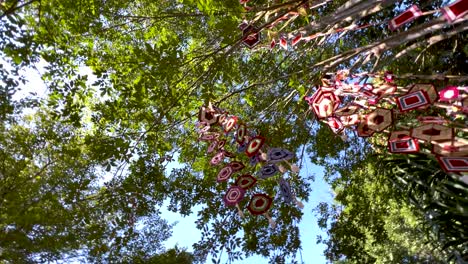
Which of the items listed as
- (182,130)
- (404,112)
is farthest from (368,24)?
(182,130)

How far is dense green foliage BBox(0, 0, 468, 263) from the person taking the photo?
4867 mm

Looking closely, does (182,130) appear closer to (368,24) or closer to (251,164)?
(251,164)

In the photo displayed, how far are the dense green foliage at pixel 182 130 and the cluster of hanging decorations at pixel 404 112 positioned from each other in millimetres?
596

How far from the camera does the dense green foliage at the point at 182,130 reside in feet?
16.0

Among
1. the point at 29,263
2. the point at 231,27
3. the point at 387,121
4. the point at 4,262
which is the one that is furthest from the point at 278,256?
the point at 4,262

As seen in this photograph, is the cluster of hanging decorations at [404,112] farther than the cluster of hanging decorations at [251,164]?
No

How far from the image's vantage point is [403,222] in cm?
1552

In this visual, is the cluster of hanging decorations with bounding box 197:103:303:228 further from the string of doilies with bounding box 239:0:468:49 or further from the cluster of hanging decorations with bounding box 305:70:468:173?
the string of doilies with bounding box 239:0:468:49

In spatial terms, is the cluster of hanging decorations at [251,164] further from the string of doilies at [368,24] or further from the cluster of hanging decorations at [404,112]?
the string of doilies at [368,24]

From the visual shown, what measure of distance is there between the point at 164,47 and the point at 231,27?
1010 mm

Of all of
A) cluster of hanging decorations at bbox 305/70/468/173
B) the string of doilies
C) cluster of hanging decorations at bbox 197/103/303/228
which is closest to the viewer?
the string of doilies

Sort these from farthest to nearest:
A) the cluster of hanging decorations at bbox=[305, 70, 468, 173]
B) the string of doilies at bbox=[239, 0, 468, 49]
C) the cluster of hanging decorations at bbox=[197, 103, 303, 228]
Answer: the cluster of hanging decorations at bbox=[197, 103, 303, 228] < the cluster of hanging decorations at bbox=[305, 70, 468, 173] < the string of doilies at bbox=[239, 0, 468, 49]

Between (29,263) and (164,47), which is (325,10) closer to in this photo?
(164,47)

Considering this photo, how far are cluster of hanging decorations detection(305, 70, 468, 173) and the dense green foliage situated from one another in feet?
1.96
